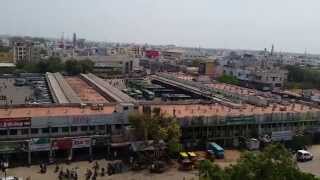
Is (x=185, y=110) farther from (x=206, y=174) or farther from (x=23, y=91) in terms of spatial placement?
(x=23, y=91)

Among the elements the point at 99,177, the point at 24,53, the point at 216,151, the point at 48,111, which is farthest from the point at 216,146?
the point at 24,53

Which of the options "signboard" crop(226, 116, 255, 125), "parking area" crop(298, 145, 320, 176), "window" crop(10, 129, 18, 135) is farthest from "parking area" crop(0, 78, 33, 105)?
"parking area" crop(298, 145, 320, 176)

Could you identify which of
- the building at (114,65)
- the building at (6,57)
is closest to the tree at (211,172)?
the building at (114,65)

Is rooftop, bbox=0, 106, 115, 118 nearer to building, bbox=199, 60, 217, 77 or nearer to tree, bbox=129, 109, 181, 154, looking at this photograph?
tree, bbox=129, 109, 181, 154

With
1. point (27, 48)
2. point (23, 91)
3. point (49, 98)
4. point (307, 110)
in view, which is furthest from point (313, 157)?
point (27, 48)

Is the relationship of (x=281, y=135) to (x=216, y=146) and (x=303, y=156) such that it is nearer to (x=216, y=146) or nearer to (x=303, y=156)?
(x=303, y=156)
